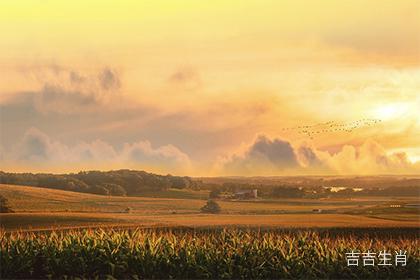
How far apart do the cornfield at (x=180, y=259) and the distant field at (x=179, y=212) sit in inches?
76.4

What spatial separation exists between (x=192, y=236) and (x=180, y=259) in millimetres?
1856

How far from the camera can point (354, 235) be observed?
1165 cm

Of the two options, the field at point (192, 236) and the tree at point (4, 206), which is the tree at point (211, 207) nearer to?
the field at point (192, 236)

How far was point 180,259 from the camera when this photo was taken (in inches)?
371

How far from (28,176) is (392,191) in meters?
7.19

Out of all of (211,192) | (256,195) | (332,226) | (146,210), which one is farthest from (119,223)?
(332,226)

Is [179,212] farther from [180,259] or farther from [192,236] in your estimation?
[180,259]

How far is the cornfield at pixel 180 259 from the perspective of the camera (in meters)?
9.32

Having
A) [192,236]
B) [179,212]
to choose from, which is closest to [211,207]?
[179,212]

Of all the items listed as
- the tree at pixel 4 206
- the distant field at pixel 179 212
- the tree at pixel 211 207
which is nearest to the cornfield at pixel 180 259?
the distant field at pixel 179 212

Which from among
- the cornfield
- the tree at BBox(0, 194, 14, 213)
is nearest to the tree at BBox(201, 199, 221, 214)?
the cornfield

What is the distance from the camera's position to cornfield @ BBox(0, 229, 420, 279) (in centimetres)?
932

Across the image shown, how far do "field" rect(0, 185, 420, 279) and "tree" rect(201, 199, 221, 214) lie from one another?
10 cm

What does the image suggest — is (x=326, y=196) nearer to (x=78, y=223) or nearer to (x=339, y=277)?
(x=339, y=277)
